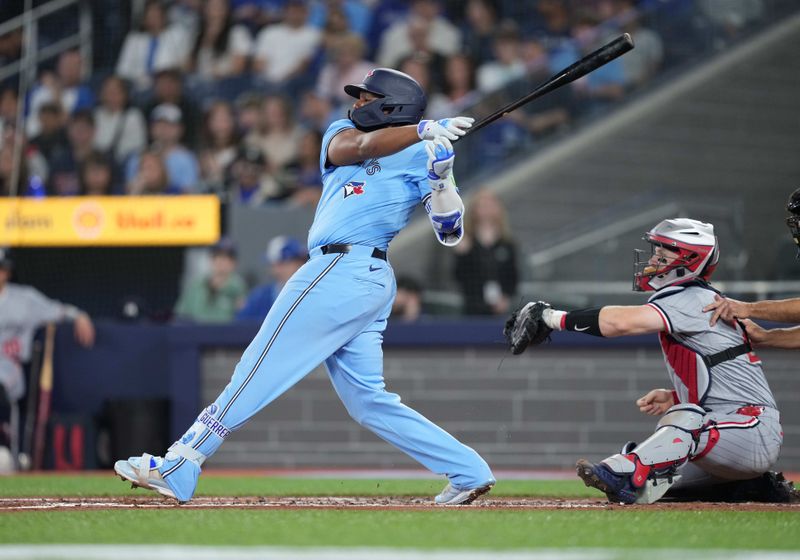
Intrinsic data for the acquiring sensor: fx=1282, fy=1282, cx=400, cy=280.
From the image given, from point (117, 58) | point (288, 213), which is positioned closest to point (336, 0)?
point (117, 58)

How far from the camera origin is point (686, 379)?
5941mm

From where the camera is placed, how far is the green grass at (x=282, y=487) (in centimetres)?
690

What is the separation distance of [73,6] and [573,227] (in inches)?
236

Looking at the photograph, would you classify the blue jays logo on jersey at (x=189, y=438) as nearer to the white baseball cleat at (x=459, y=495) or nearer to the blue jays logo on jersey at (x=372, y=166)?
the white baseball cleat at (x=459, y=495)

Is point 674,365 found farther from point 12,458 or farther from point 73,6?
point 73,6

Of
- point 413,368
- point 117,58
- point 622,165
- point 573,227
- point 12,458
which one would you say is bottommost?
point 12,458

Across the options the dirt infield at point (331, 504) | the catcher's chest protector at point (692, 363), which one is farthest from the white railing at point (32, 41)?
the catcher's chest protector at point (692, 363)

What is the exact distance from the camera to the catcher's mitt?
18.7 ft

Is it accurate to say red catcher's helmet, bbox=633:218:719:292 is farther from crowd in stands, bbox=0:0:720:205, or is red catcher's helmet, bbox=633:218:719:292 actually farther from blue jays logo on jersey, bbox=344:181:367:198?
crowd in stands, bbox=0:0:720:205

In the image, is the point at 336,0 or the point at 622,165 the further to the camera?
the point at 336,0

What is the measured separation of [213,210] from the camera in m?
11.8

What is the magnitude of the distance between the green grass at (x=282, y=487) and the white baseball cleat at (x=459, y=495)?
0.93 meters

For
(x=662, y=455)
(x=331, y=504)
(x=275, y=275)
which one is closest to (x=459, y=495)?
(x=331, y=504)

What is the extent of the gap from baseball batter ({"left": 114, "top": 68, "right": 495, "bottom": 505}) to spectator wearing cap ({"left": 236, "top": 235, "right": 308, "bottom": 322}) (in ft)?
14.5
